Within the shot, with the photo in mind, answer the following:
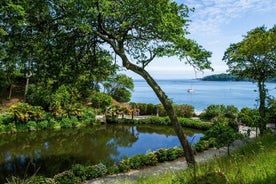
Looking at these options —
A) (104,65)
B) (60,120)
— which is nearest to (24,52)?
(104,65)

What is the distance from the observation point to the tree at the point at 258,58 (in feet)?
36.9

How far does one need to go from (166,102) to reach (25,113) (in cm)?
1409

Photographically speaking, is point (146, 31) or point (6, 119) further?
point (6, 119)

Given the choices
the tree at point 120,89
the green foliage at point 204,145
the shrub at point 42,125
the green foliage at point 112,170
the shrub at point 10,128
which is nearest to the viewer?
the green foliage at point 112,170

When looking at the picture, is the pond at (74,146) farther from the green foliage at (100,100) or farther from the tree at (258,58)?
the green foliage at (100,100)

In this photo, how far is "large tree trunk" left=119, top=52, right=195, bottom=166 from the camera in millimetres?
8266

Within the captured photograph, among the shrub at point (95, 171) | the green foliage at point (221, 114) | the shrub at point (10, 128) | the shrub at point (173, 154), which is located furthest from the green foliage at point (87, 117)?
the shrub at point (95, 171)

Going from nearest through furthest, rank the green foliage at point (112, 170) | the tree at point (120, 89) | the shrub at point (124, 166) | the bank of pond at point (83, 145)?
the green foliage at point (112, 170) < the shrub at point (124, 166) < the bank of pond at point (83, 145) < the tree at point (120, 89)

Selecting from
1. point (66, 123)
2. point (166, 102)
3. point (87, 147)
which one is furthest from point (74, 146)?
point (166, 102)

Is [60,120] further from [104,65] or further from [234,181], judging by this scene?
[234,181]

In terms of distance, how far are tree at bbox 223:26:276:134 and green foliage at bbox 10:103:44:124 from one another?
13.6m

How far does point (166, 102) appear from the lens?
8445 millimetres

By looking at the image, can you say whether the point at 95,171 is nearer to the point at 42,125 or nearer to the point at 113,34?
the point at 113,34

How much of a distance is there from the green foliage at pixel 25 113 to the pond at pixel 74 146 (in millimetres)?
1264
